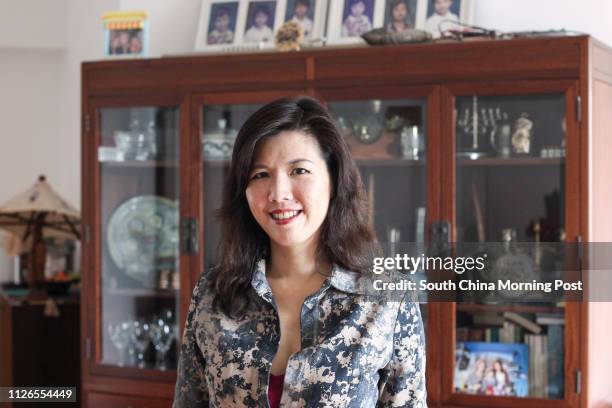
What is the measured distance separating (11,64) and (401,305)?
12.5 feet

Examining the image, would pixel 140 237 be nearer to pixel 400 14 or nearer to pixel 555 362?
pixel 400 14

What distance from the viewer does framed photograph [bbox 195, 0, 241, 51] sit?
12.8 feet

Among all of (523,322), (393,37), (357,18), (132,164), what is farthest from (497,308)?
(132,164)

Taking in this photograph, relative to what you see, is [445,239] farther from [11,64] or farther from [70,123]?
[11,64]

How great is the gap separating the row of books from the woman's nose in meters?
1.65

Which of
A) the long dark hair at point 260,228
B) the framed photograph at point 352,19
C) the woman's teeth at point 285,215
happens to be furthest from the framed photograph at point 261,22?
the woman's teeth at point 285,215

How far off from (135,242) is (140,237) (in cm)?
3

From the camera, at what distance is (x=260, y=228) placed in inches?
77.5

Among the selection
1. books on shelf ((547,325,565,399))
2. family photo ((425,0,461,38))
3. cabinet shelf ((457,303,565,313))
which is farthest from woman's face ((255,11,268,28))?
books on shelf ((547,325,565,399))

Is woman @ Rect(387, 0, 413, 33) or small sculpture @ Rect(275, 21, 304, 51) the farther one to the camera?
woman @ Rect(387, 0, 413, 33)

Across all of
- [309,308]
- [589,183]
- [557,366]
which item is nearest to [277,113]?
[309,308]

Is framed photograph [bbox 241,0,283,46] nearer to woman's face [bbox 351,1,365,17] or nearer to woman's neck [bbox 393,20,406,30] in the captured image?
woman's face [bbox 351,1,365,17]

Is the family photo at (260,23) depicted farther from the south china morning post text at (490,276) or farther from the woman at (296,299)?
the woman at (296,299)

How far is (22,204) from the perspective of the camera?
4.34m
